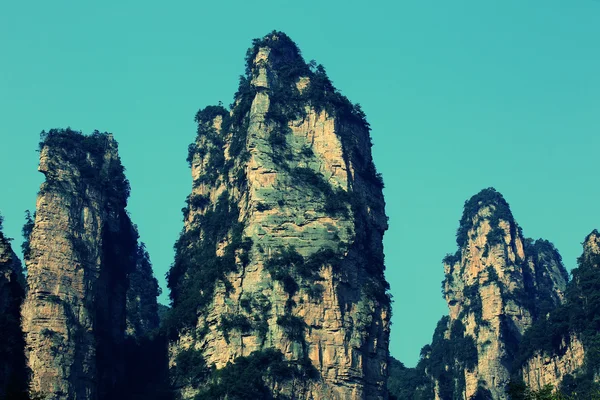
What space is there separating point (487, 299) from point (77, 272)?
2061 inches

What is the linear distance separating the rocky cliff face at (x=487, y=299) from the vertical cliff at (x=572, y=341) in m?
7.63

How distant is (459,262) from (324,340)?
182ft

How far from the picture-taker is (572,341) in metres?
109

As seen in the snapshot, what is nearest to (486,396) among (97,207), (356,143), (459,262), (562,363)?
(562,363)

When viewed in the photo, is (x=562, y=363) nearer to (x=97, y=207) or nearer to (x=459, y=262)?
(x=459, y=262)

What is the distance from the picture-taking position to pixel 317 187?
97438mm

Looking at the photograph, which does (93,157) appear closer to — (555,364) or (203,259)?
(203,259)

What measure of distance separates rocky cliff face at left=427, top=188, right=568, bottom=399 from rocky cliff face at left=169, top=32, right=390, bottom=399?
29628mm

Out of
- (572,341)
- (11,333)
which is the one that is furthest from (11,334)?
(572,341)

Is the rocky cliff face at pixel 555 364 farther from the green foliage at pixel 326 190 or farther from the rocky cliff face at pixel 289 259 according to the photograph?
the green foliage at pixel 326 190

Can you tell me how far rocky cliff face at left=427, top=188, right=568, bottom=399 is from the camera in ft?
413

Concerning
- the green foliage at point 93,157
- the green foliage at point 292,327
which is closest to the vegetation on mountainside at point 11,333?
the green foliage at point 93,157

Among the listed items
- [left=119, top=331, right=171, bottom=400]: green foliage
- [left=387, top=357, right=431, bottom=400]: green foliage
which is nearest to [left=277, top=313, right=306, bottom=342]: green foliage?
[left=119, top=331, right=171, bottom=400]: green foliage

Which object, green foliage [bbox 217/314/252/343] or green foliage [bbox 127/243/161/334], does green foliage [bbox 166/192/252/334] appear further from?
green foliage [bbox 127/243/161/334]
